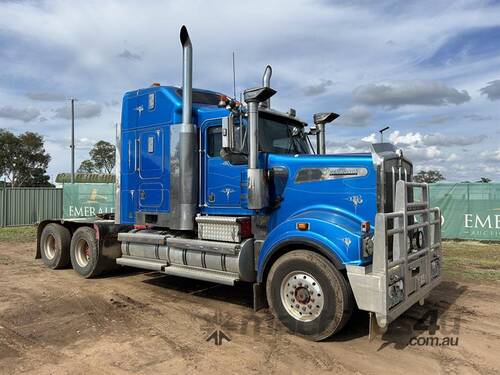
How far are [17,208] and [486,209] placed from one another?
66.3ft

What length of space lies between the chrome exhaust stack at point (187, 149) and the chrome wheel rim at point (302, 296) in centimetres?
231

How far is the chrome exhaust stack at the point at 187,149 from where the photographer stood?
722 centimetres

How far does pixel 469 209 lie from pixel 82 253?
38.9 feet

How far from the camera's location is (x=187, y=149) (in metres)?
7.22

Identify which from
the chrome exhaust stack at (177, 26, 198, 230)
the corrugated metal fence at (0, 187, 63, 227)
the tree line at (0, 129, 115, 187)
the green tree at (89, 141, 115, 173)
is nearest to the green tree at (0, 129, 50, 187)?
the tree line at (0, 129, 115, 187)

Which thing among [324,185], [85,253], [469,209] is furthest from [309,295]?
[469,209]

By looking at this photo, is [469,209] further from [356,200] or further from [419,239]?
[356,200]

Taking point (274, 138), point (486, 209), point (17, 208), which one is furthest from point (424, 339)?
point (17, 208)

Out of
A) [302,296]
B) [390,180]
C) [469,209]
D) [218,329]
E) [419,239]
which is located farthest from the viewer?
[469,209]

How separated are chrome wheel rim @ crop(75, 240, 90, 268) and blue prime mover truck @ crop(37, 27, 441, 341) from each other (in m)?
0.48

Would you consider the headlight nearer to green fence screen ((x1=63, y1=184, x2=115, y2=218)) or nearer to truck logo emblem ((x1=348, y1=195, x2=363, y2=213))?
truck logo emblem ((x1=348, y1=195, x2=363, y2=213))

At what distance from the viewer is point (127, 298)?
7.48 m

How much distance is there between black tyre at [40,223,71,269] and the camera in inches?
393

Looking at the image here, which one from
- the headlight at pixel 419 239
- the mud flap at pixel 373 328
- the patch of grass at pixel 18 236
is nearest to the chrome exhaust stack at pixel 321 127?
the headlight at pixel 419 239
